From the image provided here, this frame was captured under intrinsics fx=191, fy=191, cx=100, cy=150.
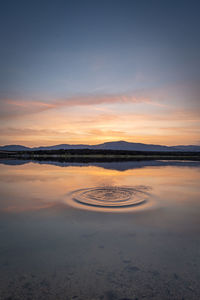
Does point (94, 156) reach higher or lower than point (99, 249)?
higher

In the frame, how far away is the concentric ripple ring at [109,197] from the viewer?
835 cm

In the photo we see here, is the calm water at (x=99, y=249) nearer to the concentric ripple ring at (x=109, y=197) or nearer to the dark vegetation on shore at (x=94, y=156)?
the concentric ripple ring at (x=109, y=197)

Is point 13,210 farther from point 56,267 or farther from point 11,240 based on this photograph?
point 56,267

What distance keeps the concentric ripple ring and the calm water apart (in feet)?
0.30

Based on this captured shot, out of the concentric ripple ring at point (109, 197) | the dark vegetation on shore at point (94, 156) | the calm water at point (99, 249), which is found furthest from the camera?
the dark vegetation on shore at point (94, 156)

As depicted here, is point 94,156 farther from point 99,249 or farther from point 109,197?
point 99,249

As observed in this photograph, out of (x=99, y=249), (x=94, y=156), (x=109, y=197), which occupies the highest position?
(x=94, y=156)

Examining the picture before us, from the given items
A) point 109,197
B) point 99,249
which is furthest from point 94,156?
point 99,249

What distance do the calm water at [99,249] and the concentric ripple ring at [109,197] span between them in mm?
91

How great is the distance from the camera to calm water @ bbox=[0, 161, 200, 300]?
130 inches

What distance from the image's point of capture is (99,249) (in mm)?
4641

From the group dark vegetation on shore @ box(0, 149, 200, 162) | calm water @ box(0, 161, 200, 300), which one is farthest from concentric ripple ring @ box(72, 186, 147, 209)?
dark vegetation on shore @ box(0, 149, 200, 162)

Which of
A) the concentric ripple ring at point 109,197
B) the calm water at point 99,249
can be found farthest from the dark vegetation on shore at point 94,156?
the calm water at point 99,249

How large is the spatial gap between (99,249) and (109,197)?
4783mm
